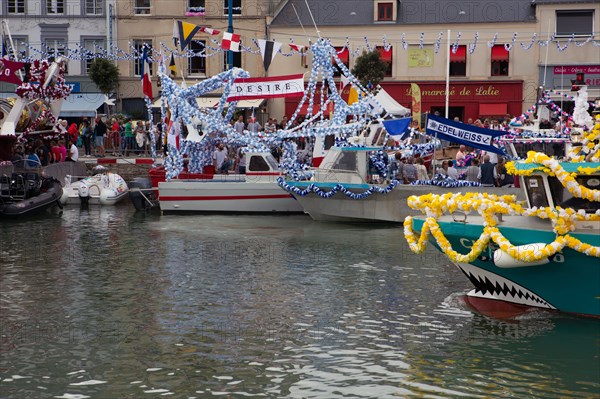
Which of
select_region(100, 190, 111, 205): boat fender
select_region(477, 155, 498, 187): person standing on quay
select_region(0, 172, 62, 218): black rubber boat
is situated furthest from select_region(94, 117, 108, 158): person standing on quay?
select_region(477, 155, 498, 187): person standing on quay

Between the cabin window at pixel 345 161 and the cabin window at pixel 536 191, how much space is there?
1263cm

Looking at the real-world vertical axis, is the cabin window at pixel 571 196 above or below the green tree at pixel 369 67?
below

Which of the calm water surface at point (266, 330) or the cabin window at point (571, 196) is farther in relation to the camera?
the cabin window at point (571, 196)

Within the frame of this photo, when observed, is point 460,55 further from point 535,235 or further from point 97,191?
point 535,235

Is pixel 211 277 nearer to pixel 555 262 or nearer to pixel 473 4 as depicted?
pixel 555 262

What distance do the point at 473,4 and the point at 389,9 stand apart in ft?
13.9

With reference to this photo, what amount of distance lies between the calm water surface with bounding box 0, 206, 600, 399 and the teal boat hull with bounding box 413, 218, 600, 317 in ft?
1.10

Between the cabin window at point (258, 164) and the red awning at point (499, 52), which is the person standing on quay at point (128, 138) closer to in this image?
the cabin window at point (258, 164)

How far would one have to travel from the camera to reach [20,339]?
50.4 feet

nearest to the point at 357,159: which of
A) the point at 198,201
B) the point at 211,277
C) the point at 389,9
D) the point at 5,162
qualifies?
the point at 198,201

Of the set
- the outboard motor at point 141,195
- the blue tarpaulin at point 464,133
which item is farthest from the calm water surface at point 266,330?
the outboard motor at point 141,195

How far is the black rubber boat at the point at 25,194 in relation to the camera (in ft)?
99.0

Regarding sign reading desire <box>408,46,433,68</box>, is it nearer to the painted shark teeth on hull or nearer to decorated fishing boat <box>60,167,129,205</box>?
decorated fishing boat <box>60,167,129,205</box>

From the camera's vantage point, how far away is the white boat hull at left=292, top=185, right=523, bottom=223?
28062 millimetres
